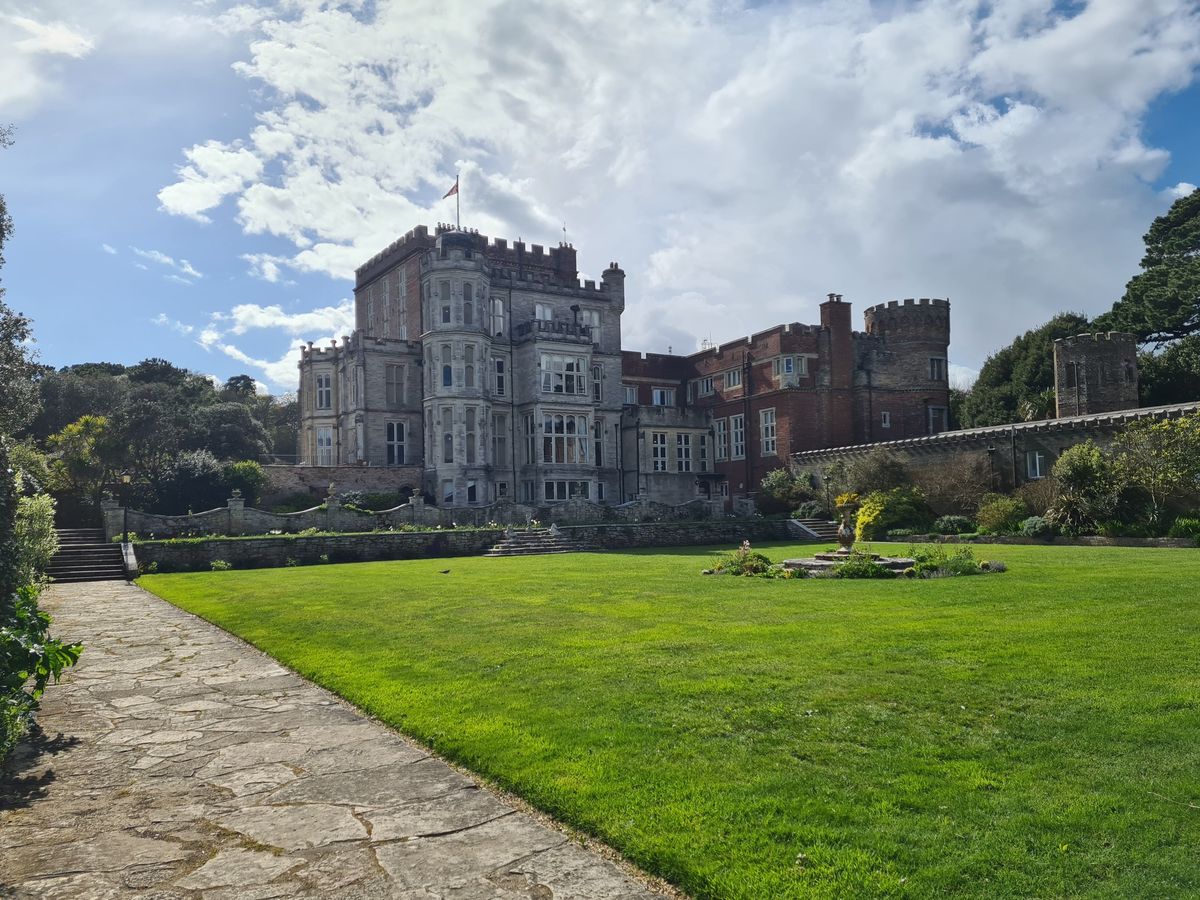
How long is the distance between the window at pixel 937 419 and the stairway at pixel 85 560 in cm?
4020

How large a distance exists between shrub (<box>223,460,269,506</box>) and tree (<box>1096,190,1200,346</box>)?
1719 inches

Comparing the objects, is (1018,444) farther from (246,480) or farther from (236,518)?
(246,480)

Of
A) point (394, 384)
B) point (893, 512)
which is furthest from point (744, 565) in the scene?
point (394, 384)

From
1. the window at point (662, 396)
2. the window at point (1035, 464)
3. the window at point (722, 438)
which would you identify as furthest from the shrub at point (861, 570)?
the window at point (662, 396)

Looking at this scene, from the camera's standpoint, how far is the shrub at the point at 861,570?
58.3 feet

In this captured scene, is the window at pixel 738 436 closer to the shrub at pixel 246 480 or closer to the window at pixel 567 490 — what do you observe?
the window at pixel 567 490

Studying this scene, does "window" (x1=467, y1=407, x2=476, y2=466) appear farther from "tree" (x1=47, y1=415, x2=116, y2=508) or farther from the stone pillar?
"tree" (x1=47, y1=415, x2=116, y2=508)

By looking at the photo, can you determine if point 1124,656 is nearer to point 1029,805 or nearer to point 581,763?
point 1029,805

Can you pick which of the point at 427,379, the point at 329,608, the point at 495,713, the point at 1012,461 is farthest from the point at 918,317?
the point at 495,713

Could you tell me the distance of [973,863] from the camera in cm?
416

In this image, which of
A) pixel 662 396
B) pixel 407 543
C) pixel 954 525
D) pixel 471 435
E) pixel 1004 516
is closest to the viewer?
pixel 1004 516

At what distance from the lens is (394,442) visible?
4356cm

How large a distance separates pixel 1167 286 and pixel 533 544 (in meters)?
37.8

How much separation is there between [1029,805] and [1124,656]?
430 cm
